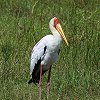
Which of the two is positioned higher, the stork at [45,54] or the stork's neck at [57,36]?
the stork's neck at [57,36]

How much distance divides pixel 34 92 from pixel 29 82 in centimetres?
27

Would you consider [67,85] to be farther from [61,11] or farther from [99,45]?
[61,11]

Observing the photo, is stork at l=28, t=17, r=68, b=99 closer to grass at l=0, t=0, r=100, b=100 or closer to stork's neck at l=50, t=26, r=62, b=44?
stork's neck at l=50, t=26, r=62, b=44

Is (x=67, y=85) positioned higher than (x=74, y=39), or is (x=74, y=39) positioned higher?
(x=74, y=39)

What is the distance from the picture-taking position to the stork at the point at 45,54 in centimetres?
623

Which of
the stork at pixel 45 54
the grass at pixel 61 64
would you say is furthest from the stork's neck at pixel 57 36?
the grass at pixel 61 64

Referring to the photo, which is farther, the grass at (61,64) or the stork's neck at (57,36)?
the stork's neck at (57,36)

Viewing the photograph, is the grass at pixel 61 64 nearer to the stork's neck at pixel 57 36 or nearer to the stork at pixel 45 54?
the stork at pixel 45 54

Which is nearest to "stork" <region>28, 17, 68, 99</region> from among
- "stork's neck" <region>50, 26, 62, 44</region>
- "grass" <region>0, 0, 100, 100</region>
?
"stork's neck" <region>50, 26, 62, 44</region>

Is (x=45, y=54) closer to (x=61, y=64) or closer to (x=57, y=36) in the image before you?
(x=57, y=36)

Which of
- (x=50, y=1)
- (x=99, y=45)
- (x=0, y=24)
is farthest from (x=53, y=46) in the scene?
(x=50, y=1)

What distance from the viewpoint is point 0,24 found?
29.6 ft

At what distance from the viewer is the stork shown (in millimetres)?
6234

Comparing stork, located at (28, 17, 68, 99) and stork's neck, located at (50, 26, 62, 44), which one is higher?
stork's neck, located at (50, 26, 62, 44)
